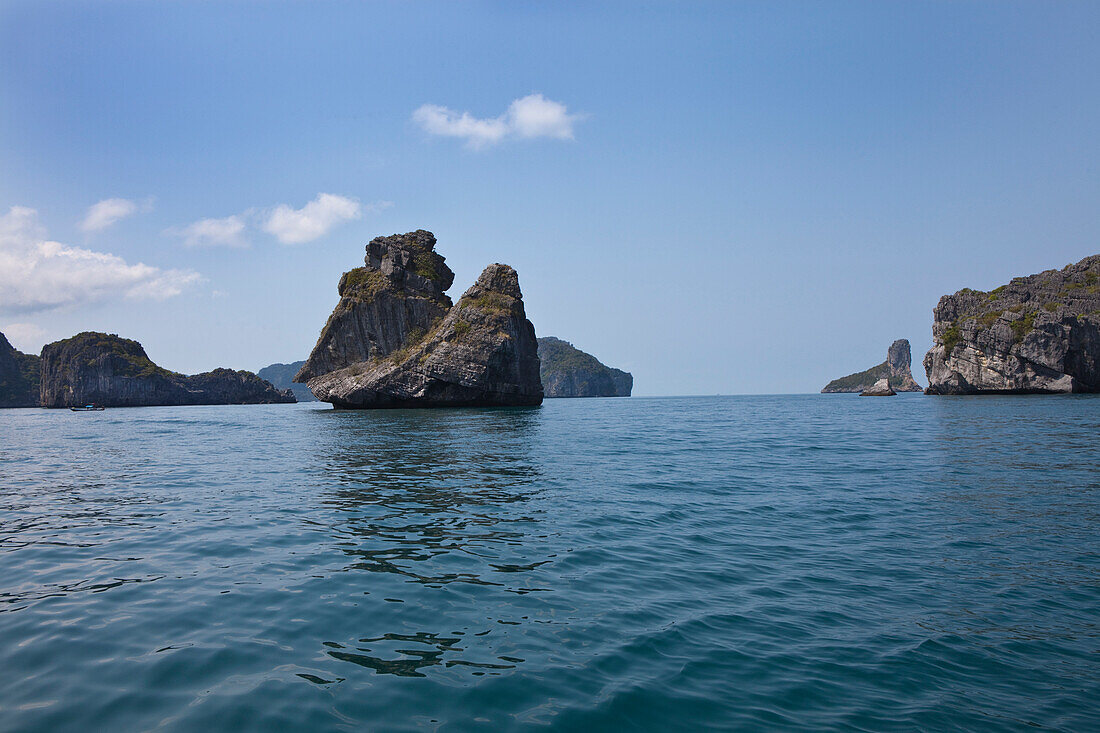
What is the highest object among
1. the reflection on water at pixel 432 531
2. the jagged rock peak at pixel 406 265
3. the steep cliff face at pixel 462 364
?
the jagged rock peak at pixel 406 265

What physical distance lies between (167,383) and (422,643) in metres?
209

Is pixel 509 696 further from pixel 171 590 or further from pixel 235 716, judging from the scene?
pixel 171 590

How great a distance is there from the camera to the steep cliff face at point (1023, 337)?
88.3 metres

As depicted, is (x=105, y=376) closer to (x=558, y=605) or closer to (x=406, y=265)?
(x=406, y=265)

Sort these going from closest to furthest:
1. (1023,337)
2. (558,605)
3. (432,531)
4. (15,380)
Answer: (558,605), (432,531), (1023,337), (15,380)

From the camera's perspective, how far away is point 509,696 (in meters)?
5.43

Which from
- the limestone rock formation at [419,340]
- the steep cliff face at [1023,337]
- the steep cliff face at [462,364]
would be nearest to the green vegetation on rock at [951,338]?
the steep cliff face at [1023,337]

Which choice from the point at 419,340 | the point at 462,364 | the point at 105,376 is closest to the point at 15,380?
the point at 105,376

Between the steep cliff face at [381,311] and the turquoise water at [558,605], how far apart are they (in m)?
72.0

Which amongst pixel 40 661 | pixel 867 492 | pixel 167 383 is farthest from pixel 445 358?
pixel 167 383

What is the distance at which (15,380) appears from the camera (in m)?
191

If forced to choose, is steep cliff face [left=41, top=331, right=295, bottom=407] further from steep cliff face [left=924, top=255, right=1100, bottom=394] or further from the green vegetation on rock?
steep cliff face [left=924, top=255, right=1100, bottom=394]

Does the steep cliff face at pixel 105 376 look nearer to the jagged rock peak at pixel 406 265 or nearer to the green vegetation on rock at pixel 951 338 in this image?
the jagged rock peak at pixel 406 265

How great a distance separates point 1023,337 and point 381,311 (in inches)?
4130
